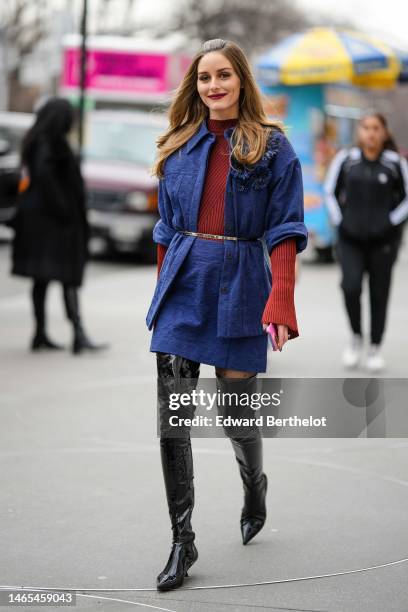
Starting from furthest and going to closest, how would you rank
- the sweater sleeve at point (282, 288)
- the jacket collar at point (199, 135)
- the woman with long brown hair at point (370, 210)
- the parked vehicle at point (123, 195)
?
the parked vehicle at point (123, 195) < the woman with long brown hair at point (370, 210) < the jacket collar at point (199, 135) < the sweater sleeve at point (282, 288)

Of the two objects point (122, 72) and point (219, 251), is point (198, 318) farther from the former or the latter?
point (122, 72)

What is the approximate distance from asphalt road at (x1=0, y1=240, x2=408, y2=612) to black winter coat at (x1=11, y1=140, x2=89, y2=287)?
776 millimetres

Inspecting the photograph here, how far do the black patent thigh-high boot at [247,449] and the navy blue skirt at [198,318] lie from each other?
0.08 m

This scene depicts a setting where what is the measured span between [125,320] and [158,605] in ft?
23.2

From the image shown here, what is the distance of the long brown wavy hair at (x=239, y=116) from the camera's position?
410cm

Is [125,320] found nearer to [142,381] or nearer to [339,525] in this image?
[142,381]

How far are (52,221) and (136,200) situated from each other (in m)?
7.27

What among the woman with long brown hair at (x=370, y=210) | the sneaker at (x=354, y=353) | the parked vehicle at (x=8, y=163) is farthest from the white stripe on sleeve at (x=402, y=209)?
the parked vehicle at (x=8, y=163)

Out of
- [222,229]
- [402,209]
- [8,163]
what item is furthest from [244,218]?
[8,163]

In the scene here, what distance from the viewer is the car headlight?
16141mm

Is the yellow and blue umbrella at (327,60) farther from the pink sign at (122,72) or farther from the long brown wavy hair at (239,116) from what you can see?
the long brown wavy hair at (239,116)

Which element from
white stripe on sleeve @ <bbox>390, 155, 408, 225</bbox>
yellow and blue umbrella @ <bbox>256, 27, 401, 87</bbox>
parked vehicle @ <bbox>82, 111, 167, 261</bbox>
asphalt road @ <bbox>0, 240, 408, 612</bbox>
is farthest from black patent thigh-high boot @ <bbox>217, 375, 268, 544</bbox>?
yellow and blue umbrella @ <bbox>256, 27, 401, 87</bbox>

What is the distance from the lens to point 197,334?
413 centimetres

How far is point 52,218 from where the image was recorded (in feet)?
29.4
